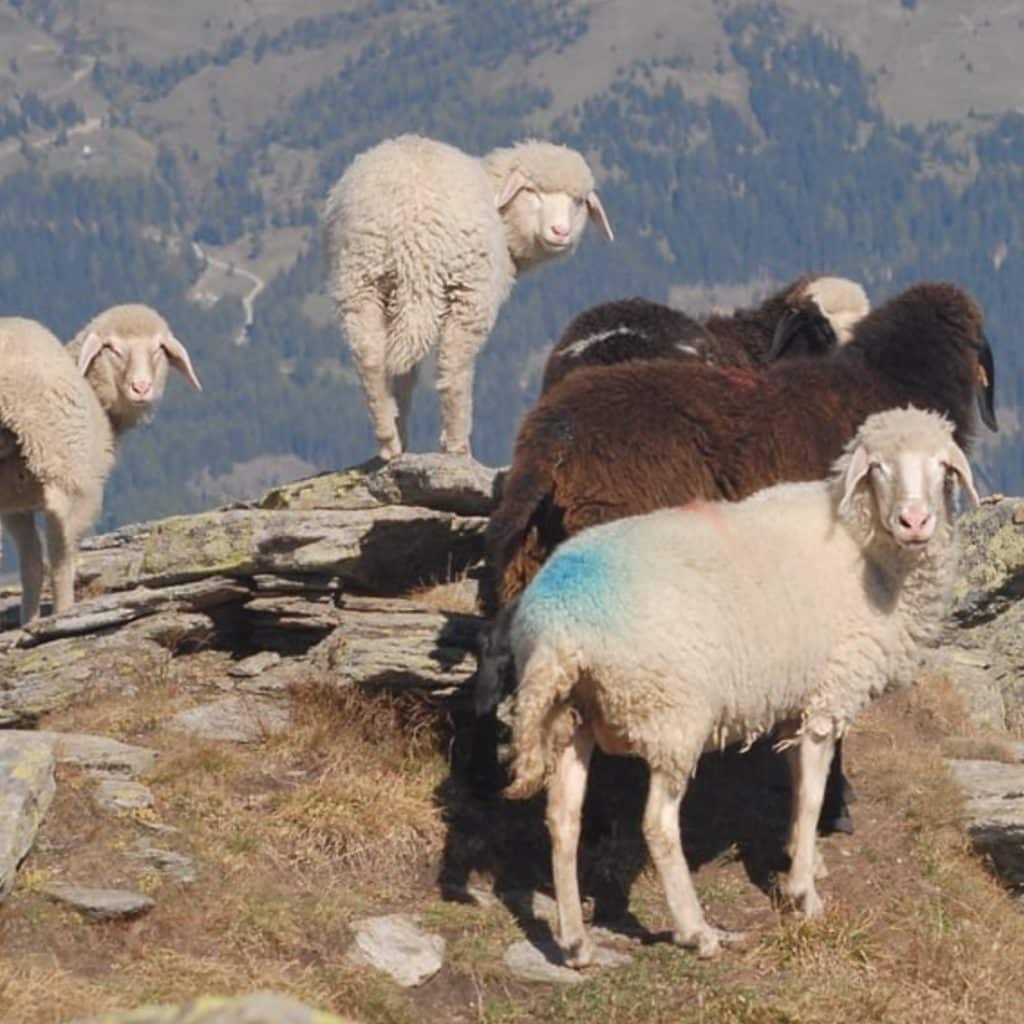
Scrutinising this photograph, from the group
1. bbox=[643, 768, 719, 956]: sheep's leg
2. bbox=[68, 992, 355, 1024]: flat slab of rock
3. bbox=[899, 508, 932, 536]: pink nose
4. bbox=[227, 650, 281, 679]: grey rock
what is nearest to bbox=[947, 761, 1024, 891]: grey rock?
bbox=[899, 508, 932, 536]: pink nose

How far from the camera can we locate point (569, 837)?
35.7 ft

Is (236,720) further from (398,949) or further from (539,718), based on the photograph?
(539,718)

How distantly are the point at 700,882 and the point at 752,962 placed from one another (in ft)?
4.39

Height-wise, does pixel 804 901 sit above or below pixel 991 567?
below

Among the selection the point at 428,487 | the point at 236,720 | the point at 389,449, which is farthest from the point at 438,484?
the point at 236,720

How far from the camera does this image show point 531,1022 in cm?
1045

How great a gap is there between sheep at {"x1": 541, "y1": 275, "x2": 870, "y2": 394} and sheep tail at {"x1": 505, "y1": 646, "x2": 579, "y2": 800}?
3581 mm

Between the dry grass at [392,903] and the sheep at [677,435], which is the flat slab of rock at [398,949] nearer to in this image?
the dry grass at [392,903]

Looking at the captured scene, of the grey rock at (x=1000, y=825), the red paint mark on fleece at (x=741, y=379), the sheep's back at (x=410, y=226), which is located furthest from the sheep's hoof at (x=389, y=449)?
the grey rock at (x=1000, y=825)

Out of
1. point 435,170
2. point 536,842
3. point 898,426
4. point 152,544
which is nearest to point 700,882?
point 536,842

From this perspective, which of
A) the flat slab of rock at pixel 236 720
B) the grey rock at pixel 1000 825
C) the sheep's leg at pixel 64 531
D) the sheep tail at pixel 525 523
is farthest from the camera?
the sheep's leg at pixel 64 531

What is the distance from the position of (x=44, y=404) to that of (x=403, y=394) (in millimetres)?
2752

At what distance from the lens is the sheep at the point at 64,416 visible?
15352 millimetres

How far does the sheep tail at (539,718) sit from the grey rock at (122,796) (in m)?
2.17
